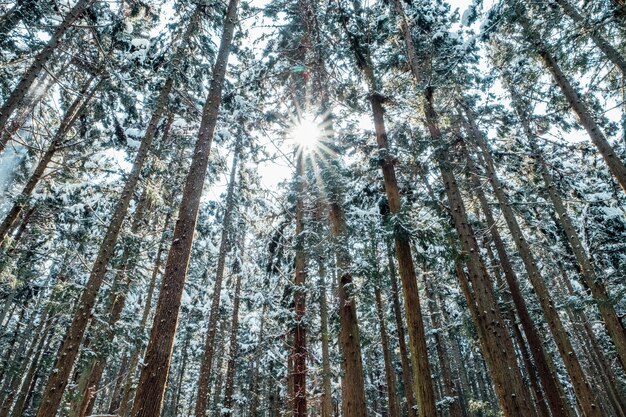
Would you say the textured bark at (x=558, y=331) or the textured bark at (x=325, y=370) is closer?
the textured bark at (x=325, y=370)

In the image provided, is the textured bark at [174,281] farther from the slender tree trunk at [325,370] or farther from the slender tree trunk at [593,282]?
the slender tree trunk at [593,282]

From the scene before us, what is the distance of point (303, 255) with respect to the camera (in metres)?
11.2

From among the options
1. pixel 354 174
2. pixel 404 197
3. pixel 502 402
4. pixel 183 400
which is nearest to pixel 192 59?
pixel 354 174

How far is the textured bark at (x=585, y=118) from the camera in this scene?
8.17 m

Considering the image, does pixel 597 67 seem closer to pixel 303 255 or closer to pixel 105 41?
pixel 303 255

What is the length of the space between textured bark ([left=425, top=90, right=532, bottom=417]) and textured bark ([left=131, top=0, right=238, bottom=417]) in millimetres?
5728

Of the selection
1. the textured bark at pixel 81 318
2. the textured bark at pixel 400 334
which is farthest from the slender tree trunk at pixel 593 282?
the textured bark at pixel 81 318

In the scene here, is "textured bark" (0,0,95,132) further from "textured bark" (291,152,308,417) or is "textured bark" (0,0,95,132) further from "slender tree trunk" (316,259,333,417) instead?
"slender tree trunk" (316,259,333,417)

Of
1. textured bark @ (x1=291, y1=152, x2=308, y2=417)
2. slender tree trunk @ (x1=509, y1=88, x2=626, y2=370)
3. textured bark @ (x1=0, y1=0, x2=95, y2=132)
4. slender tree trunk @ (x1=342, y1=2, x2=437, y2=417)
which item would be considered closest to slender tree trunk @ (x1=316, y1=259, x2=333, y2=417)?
textured bark @ (x1=291, y1=152, x2=308, y2=417)

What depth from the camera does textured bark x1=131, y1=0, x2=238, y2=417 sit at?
4.70m

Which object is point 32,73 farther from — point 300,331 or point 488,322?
point 488,322

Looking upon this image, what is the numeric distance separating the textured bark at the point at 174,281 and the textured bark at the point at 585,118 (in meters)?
7.43

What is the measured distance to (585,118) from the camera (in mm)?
9328

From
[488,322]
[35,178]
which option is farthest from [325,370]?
[35,178]
